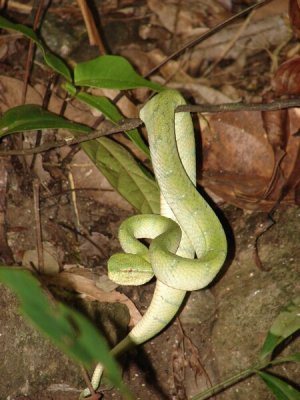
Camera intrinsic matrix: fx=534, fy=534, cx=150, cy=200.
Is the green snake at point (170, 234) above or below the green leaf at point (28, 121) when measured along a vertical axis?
below

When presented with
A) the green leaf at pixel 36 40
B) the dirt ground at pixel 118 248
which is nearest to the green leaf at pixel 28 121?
the green leaf at pixel 36 40

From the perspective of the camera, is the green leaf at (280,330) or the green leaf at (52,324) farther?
the green leaf at (280,330)

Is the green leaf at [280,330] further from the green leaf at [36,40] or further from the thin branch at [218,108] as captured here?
the green leaf at [36,40]

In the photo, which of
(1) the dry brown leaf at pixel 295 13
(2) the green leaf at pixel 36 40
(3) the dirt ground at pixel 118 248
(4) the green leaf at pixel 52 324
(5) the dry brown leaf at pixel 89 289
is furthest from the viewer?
(1) the dry brown leaf at pixel 295 13

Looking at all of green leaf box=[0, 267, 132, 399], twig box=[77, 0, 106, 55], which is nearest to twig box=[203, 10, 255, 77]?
twig box=[77, 0, 106, 55]

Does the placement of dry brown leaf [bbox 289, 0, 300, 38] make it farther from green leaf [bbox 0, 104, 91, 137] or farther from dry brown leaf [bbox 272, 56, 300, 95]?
green leaf [bbox 0, 104, 91, 137]

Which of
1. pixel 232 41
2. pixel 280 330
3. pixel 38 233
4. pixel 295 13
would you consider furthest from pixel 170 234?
pixel 232 41

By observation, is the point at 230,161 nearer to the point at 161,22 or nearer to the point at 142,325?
the point at 142,325
